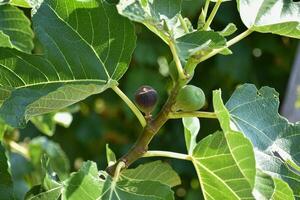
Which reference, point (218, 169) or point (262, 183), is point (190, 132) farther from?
point (262, 183)

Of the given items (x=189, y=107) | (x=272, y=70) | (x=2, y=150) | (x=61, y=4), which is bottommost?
(x=272, y=70)

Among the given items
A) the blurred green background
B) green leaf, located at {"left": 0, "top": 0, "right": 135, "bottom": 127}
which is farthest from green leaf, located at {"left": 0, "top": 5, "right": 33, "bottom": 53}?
the blurred green background

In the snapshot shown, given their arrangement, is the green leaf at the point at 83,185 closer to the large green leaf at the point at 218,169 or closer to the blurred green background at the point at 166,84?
the large green leaf at the point at 218,169

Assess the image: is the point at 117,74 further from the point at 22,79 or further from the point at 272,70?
the point at 272,70

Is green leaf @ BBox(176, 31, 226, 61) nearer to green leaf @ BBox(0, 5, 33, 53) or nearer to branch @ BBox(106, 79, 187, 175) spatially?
branch @ BBox(106, 79, 187, 175)

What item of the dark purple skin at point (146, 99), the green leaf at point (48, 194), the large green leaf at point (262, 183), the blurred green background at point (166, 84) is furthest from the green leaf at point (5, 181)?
the blurred green background at point (166, 84)

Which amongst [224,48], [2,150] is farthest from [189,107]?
[2,150]

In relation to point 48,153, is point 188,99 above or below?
above

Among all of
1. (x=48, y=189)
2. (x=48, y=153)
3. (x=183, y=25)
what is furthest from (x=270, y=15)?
(x=48, y=153)
